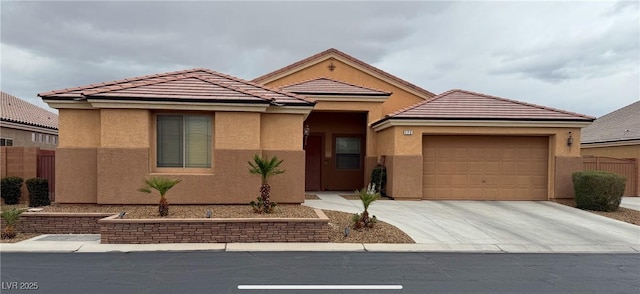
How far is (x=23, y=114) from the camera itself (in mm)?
21297

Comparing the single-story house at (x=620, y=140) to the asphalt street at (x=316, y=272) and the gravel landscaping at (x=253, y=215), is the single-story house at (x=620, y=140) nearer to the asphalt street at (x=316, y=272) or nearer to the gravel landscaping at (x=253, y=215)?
the asphalt street at (x=316, y=272)

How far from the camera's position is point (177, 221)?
27.4 feet

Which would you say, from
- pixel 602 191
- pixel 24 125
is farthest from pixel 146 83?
pixel 602 191

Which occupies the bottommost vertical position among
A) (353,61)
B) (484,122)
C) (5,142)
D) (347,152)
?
(347,152)

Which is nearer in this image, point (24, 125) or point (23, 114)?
point (24, 125)

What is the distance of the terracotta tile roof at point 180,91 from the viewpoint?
10648 mm

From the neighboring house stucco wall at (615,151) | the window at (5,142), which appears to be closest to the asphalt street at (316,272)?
the window at (5,142)

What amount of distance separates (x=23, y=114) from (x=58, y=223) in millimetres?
15883

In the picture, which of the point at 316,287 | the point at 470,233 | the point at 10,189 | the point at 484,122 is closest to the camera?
the point at 316,287

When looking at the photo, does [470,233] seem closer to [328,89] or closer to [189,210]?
[189,210]

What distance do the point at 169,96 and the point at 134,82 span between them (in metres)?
1.71

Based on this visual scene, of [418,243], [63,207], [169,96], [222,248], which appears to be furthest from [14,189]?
[418,243]

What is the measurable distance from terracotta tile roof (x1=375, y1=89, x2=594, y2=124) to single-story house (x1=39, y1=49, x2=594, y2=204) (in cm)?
4

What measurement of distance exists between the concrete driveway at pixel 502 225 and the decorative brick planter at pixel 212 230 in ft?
8.01
